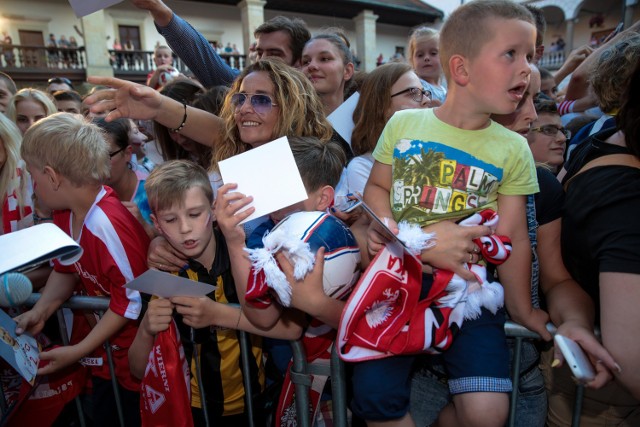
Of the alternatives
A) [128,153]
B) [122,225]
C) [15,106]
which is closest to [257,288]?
[122,225]

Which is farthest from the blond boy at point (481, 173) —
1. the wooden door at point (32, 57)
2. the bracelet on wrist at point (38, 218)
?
the wooden door at point (32, 57)

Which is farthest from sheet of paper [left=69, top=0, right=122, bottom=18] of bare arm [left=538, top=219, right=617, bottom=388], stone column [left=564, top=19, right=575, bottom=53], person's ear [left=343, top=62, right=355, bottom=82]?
stone column [left=564, top=19, right=575, bottom=53]

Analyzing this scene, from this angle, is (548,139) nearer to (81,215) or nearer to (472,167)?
(472,167)

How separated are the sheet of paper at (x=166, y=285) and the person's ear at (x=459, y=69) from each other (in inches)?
46.6

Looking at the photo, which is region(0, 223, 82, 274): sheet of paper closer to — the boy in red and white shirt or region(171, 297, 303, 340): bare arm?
region(171, 297, 303, 340): bare arm

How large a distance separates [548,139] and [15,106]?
14.1ft

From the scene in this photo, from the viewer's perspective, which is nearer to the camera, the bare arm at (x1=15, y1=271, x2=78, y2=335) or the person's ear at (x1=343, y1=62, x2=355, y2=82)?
the bare arm at (x1=15, y1=271, x2=78, y2=335)

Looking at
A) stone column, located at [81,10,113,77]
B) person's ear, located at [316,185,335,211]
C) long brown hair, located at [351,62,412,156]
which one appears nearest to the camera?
person's ear, located at [316,185,335,211]

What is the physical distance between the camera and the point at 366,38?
26391 mm

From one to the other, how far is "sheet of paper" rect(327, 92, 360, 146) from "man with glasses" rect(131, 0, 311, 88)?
2.50ft

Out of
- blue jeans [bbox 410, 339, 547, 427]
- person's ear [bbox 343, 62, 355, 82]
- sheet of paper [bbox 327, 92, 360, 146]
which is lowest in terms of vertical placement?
blue jeans [bbox 410, 339, 547, 427]

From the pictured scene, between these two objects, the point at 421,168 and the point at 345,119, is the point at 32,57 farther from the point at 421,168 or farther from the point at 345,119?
the point at 421,168

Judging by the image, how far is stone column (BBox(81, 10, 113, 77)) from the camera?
61.5 ft

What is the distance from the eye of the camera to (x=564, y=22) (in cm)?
2869
